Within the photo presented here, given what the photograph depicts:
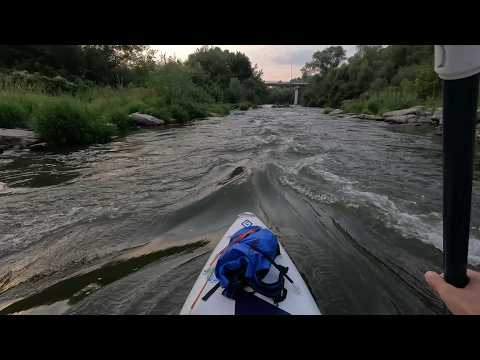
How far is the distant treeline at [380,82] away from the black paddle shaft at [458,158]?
13246 mm

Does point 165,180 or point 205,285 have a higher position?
point 165,180

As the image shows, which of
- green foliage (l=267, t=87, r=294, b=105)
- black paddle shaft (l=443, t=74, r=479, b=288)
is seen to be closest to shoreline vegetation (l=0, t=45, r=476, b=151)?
black paddle shaft (l=443, t=74, r=479, b=288)

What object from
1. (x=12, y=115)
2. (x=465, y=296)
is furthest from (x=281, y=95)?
(x=465, y=296)

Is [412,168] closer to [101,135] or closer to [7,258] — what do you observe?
[7,258]

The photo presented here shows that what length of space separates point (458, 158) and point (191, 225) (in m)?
2.97

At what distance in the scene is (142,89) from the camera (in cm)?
1669

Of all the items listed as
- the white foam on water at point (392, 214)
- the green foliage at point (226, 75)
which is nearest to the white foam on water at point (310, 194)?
the white foam on water at point (392, 214)
